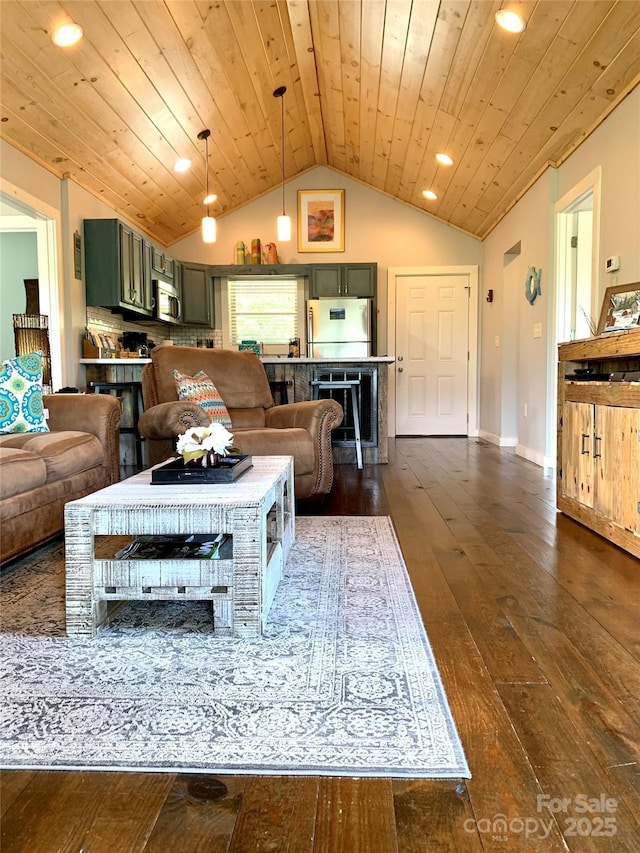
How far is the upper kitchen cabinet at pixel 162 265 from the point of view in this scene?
5871 millimetres

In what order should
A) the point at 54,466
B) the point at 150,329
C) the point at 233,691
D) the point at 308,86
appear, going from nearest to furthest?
the point at 233,691, the point at 54,466, the point at 308,86, the point at 150,329

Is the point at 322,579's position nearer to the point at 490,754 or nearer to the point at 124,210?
the point at 490,754

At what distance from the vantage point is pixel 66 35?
3316mm

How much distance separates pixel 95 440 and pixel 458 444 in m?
4.45

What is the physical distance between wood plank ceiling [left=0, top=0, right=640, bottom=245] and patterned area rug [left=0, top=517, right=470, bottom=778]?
121 inches

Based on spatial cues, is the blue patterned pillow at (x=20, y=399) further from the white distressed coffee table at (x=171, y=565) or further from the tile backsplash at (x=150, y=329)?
the tile backsplash at (x=150, y=329)

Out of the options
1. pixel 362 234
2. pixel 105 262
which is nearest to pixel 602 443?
pixel 105 262

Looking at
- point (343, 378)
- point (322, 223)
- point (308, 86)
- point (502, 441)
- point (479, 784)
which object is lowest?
point (479, 784)

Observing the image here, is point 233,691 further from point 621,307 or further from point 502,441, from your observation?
point 502,441

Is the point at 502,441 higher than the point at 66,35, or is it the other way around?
the point at 66,35

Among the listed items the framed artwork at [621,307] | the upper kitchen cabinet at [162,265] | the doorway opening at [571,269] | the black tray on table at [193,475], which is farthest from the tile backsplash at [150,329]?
the framed artwork at [621,307]

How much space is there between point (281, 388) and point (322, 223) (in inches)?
131

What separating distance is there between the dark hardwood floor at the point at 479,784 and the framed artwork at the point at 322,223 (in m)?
6.07

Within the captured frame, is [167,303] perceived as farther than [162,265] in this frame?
Yes
